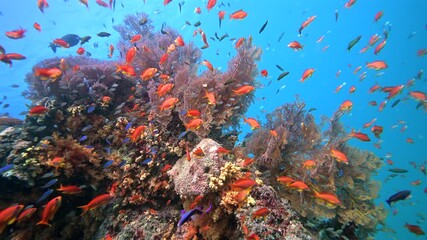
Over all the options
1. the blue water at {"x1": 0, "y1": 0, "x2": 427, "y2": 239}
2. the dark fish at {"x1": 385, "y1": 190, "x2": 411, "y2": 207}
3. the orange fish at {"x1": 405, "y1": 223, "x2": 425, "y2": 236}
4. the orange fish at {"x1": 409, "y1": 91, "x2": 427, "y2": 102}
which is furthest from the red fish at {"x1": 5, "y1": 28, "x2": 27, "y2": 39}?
the orange fish at {"x1": 409, "y1": 91, "x2": 427, "y2": 102}

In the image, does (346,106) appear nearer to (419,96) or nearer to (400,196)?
(400,196)

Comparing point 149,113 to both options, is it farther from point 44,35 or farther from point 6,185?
point 44,35

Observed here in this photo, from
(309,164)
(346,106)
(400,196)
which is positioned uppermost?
(346,106)

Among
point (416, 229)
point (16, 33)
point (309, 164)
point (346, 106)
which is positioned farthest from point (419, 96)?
point (16, 33)

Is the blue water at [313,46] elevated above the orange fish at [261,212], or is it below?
above

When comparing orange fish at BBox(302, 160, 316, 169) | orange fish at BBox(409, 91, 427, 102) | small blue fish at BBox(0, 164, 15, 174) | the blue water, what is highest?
the blue water

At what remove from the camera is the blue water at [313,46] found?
31.9 m

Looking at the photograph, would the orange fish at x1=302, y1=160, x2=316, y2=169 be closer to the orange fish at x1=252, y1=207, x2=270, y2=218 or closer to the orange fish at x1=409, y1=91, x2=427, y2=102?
the orange fish at x1=252, y1=207, x2=270, y2=218

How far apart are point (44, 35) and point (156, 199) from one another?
126 feet

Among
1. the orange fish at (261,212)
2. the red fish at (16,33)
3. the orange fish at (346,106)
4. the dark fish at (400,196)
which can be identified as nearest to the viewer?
the orange fish at (261,212)

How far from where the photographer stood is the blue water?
1257 inches

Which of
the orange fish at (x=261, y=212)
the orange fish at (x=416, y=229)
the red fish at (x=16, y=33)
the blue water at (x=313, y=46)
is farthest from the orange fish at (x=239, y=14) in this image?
the orange fish at (x=416, y=229)

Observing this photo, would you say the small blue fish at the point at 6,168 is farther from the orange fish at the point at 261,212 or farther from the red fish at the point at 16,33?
the orange fish at the point at 261,212

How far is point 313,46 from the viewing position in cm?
11606
